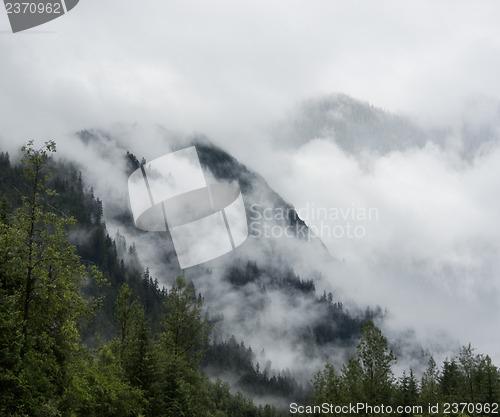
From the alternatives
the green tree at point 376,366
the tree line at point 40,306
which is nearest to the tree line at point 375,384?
the green tree at point 376,366

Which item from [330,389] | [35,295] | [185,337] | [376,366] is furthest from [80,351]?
[330,389]

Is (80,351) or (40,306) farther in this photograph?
(80,351)

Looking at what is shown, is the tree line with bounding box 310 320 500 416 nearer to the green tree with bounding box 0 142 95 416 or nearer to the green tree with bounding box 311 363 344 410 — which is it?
the green tree with bounding box 311 363 344 410

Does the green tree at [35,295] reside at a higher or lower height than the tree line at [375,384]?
higher

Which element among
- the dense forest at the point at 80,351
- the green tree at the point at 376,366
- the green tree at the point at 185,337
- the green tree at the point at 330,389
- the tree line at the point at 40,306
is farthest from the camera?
the green tree at the point at 330,389

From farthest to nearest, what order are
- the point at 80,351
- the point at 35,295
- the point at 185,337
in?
the point at 185,337, the point at 80,351, the point at 35,295

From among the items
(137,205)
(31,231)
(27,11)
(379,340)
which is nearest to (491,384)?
(379,340)

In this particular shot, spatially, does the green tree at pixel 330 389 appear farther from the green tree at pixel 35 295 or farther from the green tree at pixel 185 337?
the green tree at pixel 35 295

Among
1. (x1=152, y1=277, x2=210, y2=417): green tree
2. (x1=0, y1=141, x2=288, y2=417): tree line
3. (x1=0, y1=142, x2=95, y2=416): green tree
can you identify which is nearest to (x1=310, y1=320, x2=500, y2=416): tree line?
(x1=152, y1=277, x2=210, y2=417): green tree

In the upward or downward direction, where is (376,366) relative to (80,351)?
downward

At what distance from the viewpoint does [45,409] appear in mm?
18719

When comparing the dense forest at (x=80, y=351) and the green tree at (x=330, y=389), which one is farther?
the green tree at (x=330, y=389)

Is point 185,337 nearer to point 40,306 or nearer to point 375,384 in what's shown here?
point 375,384

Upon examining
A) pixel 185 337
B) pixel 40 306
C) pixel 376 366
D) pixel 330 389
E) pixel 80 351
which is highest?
pixel 40 306
